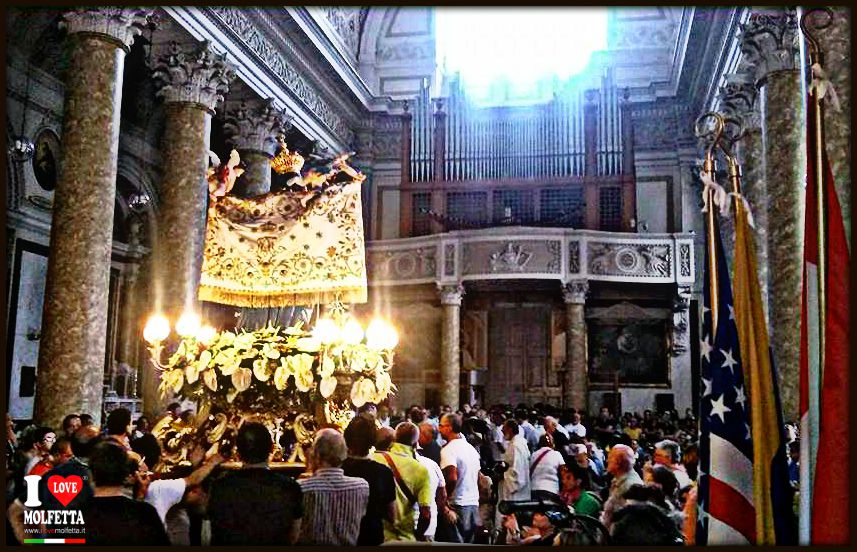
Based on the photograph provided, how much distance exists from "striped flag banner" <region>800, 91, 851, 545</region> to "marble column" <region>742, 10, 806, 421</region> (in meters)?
5.14

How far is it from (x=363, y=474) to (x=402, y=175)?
16.0 metres

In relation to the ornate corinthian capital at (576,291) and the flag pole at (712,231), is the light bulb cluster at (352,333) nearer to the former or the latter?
the flag pole at (712,231)

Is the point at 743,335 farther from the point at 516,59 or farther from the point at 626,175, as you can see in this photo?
the point at 516,59

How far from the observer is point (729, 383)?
12.7 feet

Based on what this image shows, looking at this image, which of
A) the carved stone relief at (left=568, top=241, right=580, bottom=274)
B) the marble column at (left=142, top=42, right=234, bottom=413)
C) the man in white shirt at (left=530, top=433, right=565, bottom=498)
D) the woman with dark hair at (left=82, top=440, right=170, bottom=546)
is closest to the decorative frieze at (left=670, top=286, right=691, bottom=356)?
the carved stone relief at (left=568, top=241, right=580, bottom=274)

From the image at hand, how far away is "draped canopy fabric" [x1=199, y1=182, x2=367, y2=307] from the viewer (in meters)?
6.46

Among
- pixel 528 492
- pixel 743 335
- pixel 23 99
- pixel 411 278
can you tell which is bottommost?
pixel 528 492

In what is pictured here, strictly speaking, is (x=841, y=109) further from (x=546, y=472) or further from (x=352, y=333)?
(x=546, y=472)

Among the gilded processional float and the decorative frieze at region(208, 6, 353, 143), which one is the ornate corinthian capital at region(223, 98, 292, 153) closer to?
the decorative frieze at region(208, 6, 353, 143)

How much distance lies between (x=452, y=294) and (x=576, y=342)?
2.77 meters

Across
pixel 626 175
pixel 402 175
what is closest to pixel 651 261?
pixel 626 175

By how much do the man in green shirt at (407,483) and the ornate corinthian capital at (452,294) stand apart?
12.0 meters

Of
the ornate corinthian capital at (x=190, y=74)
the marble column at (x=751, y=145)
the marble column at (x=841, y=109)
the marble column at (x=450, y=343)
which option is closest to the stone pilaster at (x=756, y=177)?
the marble column at (x=751, y=145)

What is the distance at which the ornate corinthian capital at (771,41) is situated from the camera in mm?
9695
